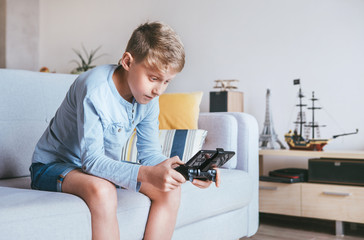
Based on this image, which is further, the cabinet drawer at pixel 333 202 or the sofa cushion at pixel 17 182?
the cabinet drawer at pixel 333 202

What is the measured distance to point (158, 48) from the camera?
4.23 ft

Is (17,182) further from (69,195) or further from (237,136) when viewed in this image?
(237,136)

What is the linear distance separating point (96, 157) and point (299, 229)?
1754 mm

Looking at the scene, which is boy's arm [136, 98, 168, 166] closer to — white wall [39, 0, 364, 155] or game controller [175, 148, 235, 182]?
game controller [175, 148, 235, 182]

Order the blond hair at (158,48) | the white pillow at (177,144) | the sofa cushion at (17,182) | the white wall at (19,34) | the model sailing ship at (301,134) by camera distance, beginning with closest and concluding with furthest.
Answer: the blond hair at (158,48)
the sofa cushion at (17,182)
the white pillow at (177,144)
the model sailing ship at (301,134)
the white wall at (19,34)

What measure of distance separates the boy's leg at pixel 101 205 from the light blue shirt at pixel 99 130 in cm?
4

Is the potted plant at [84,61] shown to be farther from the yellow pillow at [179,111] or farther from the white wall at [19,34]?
the yellow pillow at [179,111]

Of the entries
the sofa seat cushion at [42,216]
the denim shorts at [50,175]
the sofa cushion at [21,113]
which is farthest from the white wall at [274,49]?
the sofa seat cushion at [42,216]

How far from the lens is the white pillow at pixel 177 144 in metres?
1.99

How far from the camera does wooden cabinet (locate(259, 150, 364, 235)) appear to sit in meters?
2.30

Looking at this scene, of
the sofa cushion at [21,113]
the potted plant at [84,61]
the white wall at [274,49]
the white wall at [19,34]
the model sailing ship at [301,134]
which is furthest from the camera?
the white wall at [19,34]

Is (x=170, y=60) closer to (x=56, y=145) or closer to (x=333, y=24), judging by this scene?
(x=56, y=145)

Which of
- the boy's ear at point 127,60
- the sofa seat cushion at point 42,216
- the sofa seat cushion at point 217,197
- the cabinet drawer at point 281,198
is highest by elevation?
the boy's ear at point 127,60

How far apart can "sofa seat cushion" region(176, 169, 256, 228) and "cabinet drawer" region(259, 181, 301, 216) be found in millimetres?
448
